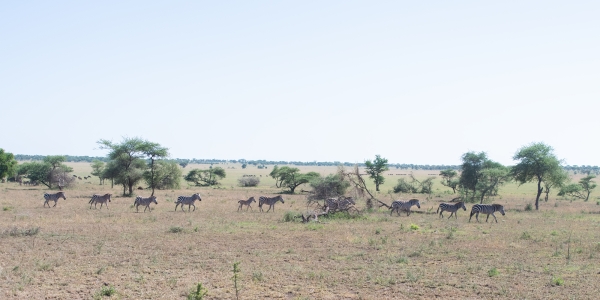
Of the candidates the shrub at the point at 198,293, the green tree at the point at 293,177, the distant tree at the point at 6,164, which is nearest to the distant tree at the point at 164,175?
the green tree at the point at 293,177

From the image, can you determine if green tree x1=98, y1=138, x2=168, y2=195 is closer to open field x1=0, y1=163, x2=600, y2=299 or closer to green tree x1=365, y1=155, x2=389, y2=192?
open field x1=0, y1=163, x2=600, y2=299

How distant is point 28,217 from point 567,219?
1232 inches

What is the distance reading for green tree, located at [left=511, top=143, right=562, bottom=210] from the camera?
3791 centimetres

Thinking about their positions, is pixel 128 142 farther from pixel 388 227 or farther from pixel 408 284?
pixel 408 284

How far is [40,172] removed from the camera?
2176 inches

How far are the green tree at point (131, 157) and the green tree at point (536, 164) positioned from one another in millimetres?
32917

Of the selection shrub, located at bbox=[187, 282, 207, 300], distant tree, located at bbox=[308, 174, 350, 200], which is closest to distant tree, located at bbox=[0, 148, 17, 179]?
distant tree, located at bbox=[308, 174, 350, 200]

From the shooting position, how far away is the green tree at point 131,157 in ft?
147

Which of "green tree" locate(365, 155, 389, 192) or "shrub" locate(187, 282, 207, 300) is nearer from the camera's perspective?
"shrub" locate(187, 282, 207, 300)

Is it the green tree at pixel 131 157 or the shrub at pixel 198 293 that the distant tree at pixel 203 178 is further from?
the shrub at pixel 198 293

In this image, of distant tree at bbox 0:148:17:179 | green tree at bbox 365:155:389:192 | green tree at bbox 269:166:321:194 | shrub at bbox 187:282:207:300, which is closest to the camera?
shrub at bbox 187:282:207:300

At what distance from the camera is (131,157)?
45625 millimetres

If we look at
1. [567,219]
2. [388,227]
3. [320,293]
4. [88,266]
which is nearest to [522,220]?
[567,219]

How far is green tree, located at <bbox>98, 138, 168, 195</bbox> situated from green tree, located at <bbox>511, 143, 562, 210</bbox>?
3292 centimetres
